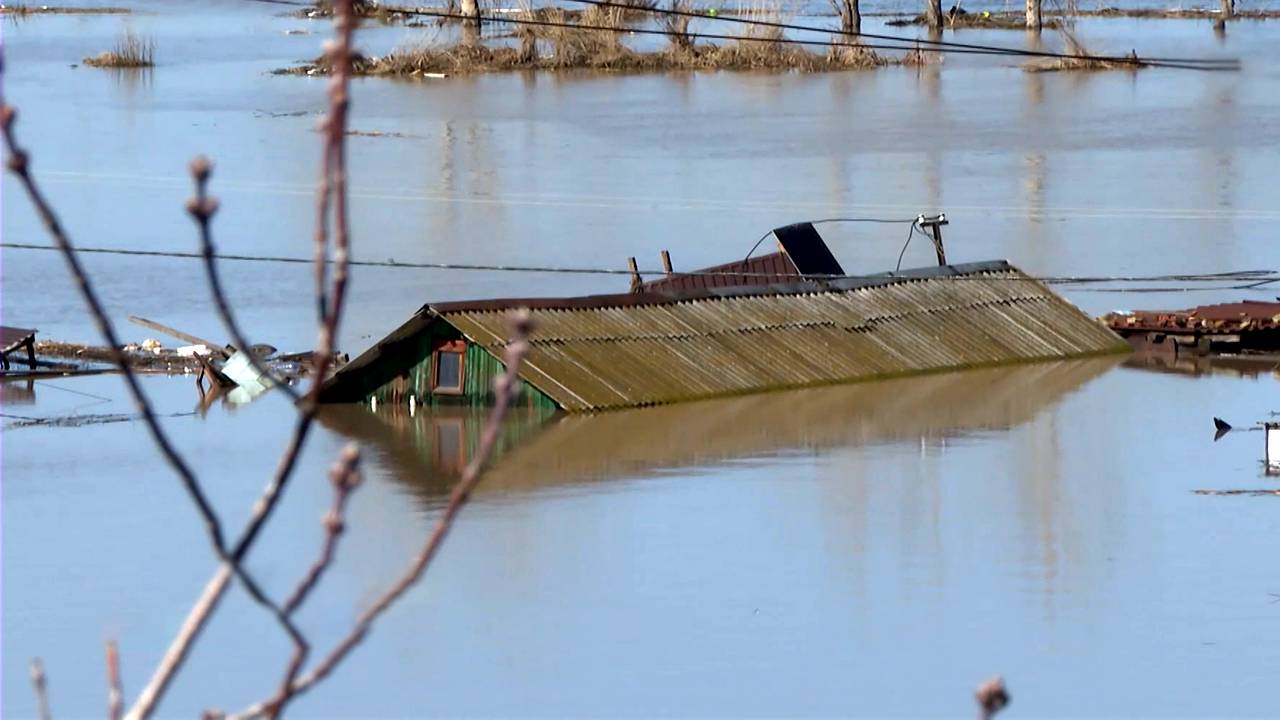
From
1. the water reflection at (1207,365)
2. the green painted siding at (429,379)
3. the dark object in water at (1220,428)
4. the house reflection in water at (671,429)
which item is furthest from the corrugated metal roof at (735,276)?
the dark object in water at (1220,428)

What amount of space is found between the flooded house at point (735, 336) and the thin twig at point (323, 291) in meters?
17.1

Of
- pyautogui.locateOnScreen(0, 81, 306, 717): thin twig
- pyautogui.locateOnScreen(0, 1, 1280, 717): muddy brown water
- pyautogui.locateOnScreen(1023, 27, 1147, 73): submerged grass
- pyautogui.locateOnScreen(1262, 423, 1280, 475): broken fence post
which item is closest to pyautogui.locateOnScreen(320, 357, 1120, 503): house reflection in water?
pyautogui.locateOnScreen(0, 1, 1280, 717): muddy brown water

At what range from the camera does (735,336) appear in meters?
22.1

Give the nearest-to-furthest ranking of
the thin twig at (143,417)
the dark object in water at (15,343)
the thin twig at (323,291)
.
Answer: the thin twig at (323,291)
the thin twig at (143,417)
the dark object in water at (15,343)

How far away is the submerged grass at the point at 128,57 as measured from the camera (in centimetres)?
6212

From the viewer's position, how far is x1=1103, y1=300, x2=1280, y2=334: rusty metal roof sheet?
24.4m

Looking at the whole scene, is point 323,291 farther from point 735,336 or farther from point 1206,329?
point 1206,329

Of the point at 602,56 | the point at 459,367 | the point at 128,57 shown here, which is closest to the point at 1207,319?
the point at 459,367

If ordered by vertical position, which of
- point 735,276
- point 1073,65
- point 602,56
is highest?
point 602,56

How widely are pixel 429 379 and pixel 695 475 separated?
3771mm

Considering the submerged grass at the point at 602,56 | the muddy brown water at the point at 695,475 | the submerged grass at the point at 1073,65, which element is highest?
the submerged grass at the point at 602,56

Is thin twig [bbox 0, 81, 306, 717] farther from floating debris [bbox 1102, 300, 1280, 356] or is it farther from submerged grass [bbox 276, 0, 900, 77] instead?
submerged grass [bbox 276, 0, 900, 77]

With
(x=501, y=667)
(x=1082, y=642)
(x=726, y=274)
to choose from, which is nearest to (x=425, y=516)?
(x=501, y=667)

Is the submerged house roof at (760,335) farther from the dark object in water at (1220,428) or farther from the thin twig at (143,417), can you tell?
the thin twig at (143,417)
